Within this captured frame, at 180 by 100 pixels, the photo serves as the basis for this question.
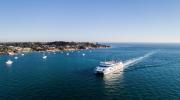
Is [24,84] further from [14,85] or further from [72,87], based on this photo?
[72,87]

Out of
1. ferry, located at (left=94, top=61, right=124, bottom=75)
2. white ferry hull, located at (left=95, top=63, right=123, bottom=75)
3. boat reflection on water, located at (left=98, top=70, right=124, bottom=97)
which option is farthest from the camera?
ferry, located at (left=94, top=61, right=124, bottom=75)

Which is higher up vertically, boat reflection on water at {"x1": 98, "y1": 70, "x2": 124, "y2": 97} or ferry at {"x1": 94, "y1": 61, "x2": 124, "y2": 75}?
ferry at {"x1": 94, "y1": 61, "x2": 124, "y2": 75}

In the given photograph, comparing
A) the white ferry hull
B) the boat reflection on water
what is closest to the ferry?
the white ferry hull

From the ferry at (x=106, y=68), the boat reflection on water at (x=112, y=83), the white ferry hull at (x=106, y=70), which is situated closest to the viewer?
the boat reflection on water at (x=112, y=83)

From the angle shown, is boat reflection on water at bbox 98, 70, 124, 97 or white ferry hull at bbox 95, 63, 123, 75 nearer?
boat reflection on water at bbox 98, 70, 124, 97

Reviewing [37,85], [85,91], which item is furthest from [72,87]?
[37,85]

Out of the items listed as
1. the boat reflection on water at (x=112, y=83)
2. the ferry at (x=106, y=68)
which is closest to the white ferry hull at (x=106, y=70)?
the ferry at (x=106, y=68)

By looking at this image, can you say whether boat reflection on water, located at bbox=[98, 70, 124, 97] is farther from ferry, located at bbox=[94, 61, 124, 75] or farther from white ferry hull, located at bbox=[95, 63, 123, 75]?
ferry, located at bbox=[94, 61, 124, 75]

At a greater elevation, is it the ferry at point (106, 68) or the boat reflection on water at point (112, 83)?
the ferry at point (106, 68)

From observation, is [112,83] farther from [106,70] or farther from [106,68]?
[106,68]

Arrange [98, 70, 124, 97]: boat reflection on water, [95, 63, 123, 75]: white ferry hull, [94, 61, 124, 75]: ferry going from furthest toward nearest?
[94, 61, 124, 75]: ferry → [95, 63, 123, 75]: white ferry hull → [98, 70, 124, 97]: boat reflection on water

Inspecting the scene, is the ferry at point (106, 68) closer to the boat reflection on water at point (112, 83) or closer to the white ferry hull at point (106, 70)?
the white ferry hull at point (106, 70)
